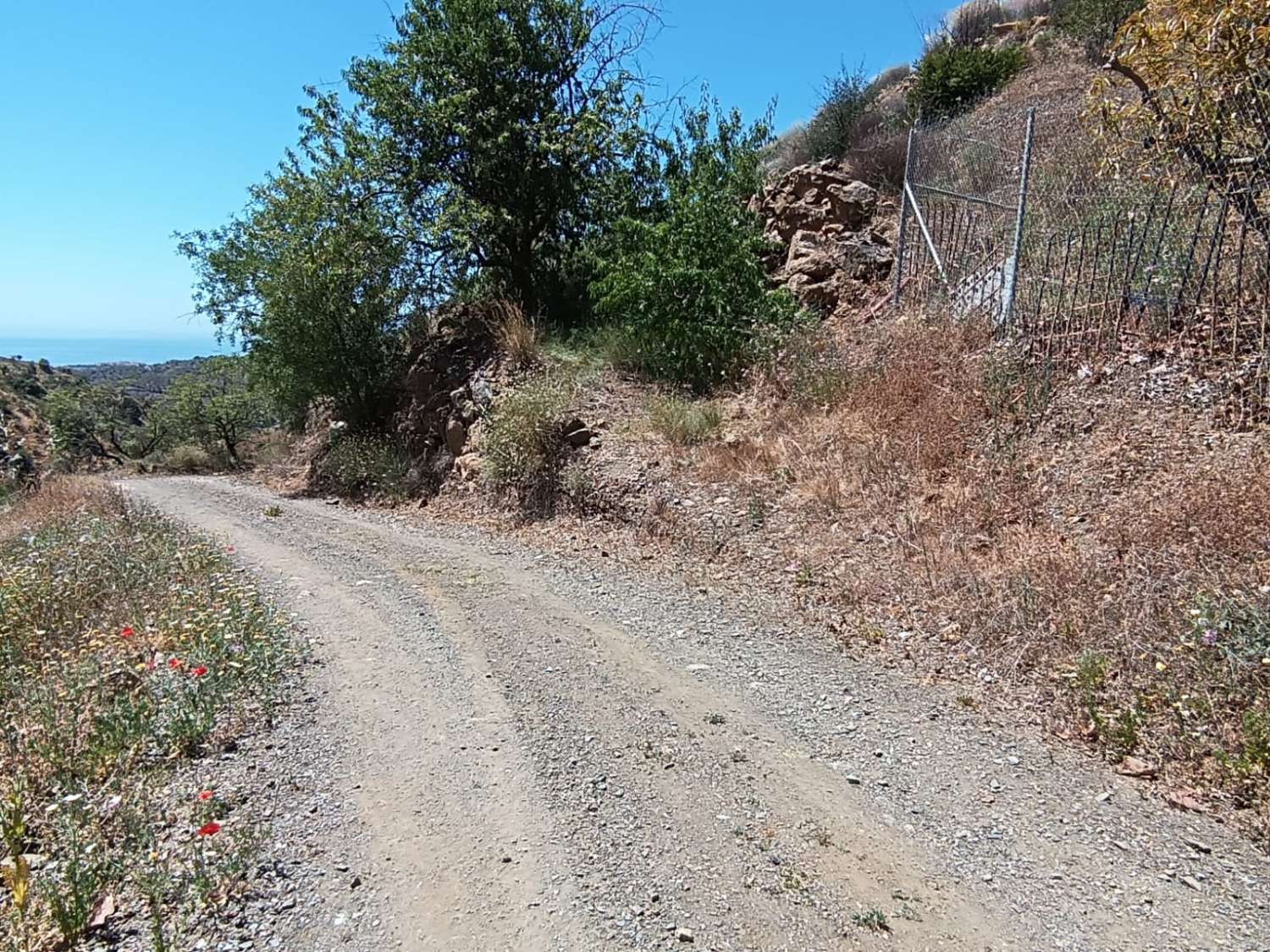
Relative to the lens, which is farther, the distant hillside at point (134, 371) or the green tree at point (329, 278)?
the distant hillside at point (134, 371)

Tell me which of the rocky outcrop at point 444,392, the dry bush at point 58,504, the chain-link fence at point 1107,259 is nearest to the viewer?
the chain-link fence at point 1107,259

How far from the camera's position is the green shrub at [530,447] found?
8.48 meters

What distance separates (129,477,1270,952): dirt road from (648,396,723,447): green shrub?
11.1ft

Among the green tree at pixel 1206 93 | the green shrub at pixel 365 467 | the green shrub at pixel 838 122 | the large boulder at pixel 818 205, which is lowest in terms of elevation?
the green shrub at pixel 365 467

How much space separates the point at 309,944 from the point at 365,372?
12176mm

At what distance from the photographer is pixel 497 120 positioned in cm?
1174

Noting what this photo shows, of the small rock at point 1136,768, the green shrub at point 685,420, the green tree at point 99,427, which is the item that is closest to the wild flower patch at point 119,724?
the small rock at point 1136,768

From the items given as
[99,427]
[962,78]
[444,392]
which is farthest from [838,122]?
[99,427]

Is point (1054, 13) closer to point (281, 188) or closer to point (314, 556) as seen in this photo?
point (281, 188)

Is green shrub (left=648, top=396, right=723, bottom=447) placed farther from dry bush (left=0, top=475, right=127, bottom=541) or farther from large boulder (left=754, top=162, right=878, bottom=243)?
dry bush (left=0, top=475, right=127, bottom=541)

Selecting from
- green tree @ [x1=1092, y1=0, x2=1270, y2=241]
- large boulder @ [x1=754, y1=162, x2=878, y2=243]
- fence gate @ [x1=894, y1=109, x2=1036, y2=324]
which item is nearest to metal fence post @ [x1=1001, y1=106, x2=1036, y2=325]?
fence gate @ [x1=894, y1=109, x2=1036, y2=324]

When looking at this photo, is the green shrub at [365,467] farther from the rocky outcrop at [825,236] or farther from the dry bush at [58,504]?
the rocky outcrop at [825,236]

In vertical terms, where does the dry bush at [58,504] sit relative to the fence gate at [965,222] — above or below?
below

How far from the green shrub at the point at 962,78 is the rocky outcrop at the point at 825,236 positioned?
7.01 metres
